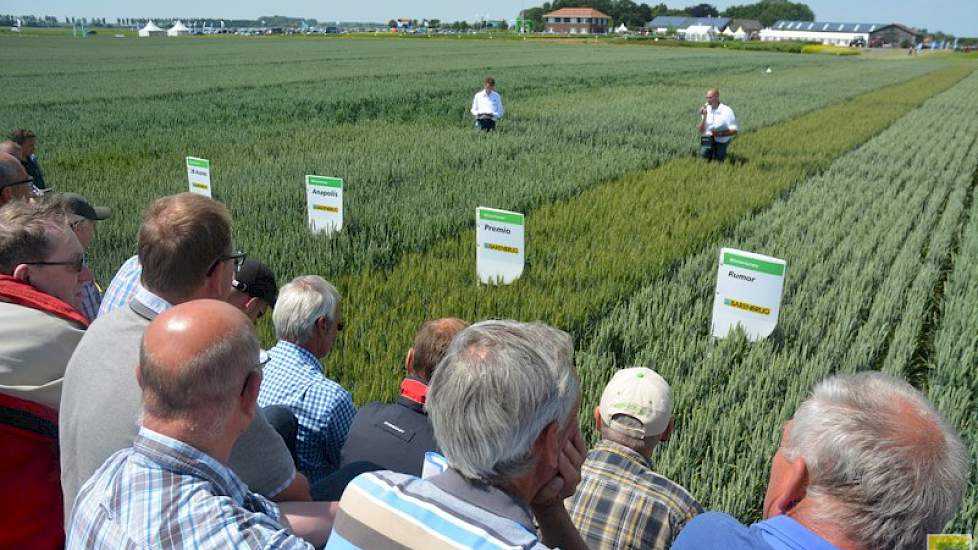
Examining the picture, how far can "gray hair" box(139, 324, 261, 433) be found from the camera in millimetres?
1448

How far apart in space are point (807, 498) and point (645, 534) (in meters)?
0.69

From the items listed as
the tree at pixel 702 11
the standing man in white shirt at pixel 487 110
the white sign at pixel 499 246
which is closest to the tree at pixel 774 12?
the tree at pixel 702 11

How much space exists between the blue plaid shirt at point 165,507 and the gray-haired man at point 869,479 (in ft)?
3.19

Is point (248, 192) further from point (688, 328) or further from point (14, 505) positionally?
point (14, 505)

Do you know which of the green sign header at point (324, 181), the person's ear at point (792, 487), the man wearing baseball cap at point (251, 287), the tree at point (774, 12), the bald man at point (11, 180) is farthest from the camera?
the tree at point (774, 12)

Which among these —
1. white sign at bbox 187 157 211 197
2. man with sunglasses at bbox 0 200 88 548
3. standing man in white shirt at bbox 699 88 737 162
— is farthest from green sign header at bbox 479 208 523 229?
standing man in white shirt at bbox 699 88 737 162

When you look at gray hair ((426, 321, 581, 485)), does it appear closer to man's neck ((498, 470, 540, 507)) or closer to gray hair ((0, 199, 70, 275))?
man's neck ((498, 470, 540, 507))

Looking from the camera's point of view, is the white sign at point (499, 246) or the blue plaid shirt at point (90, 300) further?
the white sign at point (499, 246)

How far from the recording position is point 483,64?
3944 centimetres

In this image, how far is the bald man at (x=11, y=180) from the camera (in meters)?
3.80

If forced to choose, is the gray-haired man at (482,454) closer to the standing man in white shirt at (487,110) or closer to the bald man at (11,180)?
the bald man at (11,180)

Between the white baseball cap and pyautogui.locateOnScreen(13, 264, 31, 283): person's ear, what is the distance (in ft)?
6.75

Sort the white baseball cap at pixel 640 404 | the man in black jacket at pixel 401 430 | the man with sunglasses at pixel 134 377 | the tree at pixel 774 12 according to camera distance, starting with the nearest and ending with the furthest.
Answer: the man with sunglasses at pixel 134 377
the white baseball cap at pixel 640 404
the man in black jacket at pixel 401 430
the tree at pixel 774 12

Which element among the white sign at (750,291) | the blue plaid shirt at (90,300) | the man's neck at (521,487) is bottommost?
the white sign at (750,291)
